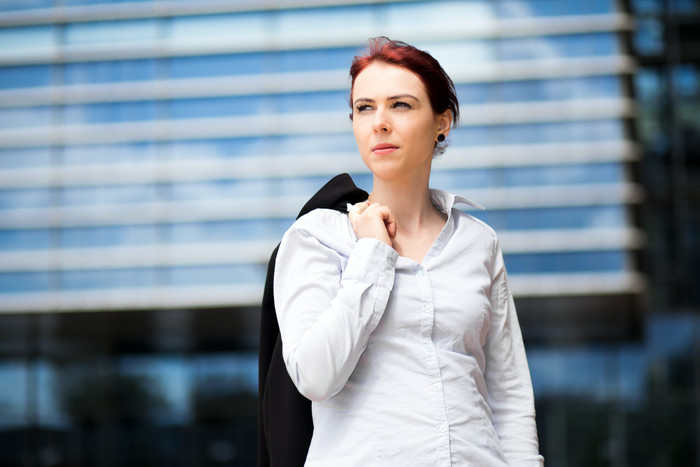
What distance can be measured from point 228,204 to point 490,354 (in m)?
18.6

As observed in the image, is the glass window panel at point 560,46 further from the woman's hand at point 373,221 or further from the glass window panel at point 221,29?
the woman's hand at point 373,221

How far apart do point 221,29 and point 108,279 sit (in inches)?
266

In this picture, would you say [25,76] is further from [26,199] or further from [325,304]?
[325,304]

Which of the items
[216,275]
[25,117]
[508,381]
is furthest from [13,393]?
[508,381]

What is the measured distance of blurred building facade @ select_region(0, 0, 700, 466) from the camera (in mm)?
18281

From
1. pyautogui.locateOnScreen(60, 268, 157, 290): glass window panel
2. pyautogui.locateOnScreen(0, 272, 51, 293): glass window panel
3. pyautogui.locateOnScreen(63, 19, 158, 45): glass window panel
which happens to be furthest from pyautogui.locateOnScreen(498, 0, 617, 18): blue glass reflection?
pyautogui.locateOnScreen(0, 272, 51, 293): glass window panel

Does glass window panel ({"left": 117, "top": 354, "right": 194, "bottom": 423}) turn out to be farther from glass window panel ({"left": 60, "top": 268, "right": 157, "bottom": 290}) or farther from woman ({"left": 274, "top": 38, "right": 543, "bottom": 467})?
woman ({"left": 274, "top": 38, "right": 543, "bottom": 467})

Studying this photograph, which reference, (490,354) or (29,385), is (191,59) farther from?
(490,354)

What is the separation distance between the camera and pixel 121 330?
20.0 m

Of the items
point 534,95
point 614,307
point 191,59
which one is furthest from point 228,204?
point 614,307

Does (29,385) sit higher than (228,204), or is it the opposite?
(228,204)

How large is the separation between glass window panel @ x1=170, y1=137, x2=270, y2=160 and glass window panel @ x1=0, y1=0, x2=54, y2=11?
5.14 meters

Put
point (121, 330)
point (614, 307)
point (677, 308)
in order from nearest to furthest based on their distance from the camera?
point (677, 308) → point (614, 307) → point (121, 330)

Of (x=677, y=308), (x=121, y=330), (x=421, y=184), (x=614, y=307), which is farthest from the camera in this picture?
(x=121, y=330)
